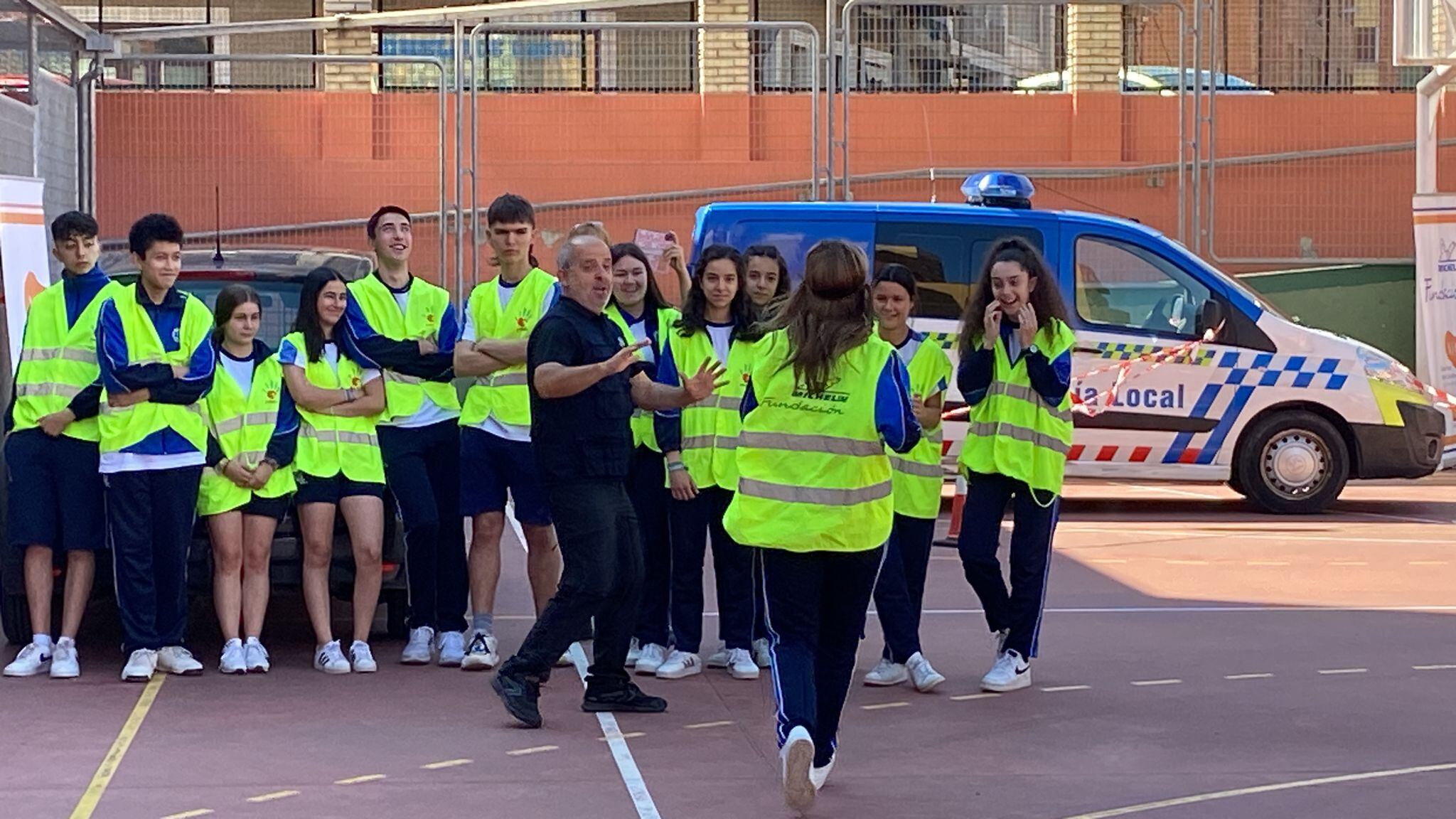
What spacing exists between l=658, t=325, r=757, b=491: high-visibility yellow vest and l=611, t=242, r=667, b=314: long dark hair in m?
0.25

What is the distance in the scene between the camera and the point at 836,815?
668 centimetres

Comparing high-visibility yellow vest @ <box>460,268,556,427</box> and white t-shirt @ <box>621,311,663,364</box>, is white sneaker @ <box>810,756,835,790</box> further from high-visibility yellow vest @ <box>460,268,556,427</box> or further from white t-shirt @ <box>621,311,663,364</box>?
high-visibility yellow vest @ <box>460,268,556,427</box>

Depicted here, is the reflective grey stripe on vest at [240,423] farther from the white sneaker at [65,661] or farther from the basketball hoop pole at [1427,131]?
the basketball hoop pole at [1427,131]

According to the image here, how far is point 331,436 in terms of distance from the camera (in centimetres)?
907

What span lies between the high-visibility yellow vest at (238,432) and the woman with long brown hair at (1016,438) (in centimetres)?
284

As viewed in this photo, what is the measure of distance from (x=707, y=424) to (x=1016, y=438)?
1253 mm

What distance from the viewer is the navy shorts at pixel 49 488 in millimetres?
8867

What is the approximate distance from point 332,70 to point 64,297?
15.5m

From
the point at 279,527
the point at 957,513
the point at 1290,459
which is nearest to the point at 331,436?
the point at 279,527

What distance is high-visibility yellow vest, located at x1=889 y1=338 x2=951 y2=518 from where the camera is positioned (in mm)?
8586

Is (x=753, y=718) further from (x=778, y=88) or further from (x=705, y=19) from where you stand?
(x=705, y=19)

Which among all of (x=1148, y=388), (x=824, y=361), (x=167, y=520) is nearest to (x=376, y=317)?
(x=167, y=520)

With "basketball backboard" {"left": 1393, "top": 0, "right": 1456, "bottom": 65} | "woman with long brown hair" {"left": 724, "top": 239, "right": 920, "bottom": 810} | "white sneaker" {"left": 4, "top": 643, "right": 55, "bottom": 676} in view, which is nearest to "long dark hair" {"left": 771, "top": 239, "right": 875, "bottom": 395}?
"woman with long brown hair" {"left": 724, "top": 239, "right": 920, "bottom": 810}

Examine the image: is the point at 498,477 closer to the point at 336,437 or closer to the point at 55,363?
the point at 336,437
